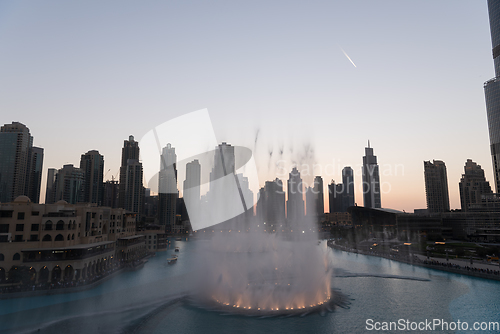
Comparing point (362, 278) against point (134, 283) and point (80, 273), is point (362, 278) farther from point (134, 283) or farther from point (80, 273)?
point (80, 273)

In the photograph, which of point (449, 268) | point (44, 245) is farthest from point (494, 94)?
point (44, 245)

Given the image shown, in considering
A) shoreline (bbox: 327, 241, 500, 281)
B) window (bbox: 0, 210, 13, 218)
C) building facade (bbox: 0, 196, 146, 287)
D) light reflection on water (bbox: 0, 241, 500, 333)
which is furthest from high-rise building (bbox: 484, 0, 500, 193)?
window (bbox: 0, 210, 13, 218)

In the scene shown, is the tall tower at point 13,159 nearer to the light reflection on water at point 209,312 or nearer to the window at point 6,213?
the window at point 6,213

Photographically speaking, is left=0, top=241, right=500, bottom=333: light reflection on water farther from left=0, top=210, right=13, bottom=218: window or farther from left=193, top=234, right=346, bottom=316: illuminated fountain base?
left=0, top=210, right=13, bottom=218: window

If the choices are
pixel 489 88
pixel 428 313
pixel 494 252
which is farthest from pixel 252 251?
pixel 489 88

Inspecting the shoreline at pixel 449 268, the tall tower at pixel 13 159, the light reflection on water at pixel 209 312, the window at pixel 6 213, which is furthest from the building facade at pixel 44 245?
the tall tower at pixel 13 159

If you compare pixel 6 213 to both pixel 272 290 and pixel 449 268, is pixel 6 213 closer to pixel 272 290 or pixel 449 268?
pixel 272 290
